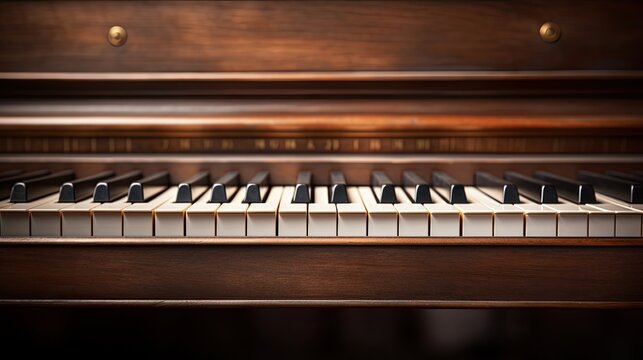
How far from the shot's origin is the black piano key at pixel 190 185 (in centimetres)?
97

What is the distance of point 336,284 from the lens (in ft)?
2.98

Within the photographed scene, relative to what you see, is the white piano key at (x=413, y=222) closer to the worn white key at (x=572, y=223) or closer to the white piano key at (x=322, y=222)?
the white piano key at (x=322, y=222)

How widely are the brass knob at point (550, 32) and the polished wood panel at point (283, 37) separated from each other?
0.01 m

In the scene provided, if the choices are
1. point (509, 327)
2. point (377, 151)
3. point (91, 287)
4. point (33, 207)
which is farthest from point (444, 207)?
point (33, 207)

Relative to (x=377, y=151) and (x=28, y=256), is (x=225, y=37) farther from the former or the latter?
(x=28, y=256)

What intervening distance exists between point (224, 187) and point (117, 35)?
1.92ft

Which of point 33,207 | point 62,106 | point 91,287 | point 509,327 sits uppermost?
point 62,106

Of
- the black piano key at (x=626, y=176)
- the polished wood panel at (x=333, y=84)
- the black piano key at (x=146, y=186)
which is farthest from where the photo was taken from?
the polished wood panel at (x=333, y=84)

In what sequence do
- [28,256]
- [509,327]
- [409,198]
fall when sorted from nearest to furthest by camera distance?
[28,256] < [409,198] < [509,327]

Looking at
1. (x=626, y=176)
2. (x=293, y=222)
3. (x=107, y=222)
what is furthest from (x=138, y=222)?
(x=626, y=176)

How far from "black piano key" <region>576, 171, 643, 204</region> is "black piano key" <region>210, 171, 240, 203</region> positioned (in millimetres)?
835

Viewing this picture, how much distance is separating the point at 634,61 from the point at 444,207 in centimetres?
75

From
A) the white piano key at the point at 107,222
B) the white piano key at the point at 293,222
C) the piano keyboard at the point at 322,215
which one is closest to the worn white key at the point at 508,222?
the piano keyboard at the point at 322,215

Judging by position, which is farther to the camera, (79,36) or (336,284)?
(79,36)
